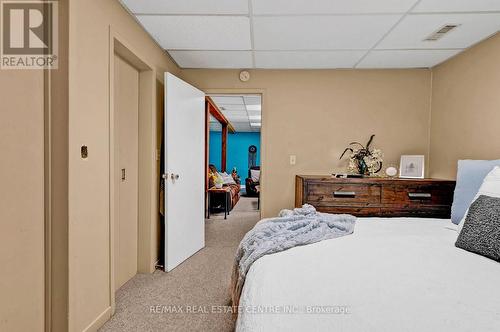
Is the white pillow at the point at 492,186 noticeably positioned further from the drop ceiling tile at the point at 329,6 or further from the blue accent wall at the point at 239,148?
the blue accent wall at the point at 239,148

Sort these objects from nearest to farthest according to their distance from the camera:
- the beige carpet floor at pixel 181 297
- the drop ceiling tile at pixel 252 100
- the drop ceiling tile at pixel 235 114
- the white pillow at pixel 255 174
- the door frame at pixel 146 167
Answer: the beige carpet floor at pixel 181 297 < the door frame at pixel 146 167 < the drop ceiling tile at pixel 252 100 < the drop ceiling tile at pixel 235 114 < the white pillow at pixel 255 174

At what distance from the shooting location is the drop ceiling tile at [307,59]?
9.61 feet

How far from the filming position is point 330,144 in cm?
351

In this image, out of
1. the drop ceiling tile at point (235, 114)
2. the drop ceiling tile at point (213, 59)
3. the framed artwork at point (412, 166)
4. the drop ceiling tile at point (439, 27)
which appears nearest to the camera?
the drop ceiling tile at point (439, 27)

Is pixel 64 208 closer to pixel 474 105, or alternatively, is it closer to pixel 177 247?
pixel 177 247

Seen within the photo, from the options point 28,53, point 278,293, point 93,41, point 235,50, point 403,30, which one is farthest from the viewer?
point 235,50

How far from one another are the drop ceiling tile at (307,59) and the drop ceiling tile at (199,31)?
38 centimetres

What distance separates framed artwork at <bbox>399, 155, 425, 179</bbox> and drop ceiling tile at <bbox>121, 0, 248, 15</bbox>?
98.1 inches

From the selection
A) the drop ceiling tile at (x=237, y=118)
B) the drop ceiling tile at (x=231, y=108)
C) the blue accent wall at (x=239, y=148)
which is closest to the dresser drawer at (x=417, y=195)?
the drop ceiling tile at (x=231, y=108)

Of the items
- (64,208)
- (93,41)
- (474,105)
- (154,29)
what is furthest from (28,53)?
(474,105)

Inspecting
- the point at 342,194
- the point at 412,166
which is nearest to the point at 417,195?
the point at 412,166

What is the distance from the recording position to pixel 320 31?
2410mm

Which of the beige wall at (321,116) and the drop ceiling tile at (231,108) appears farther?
the drop ceiling tile at (231,108)

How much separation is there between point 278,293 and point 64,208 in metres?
1.28
